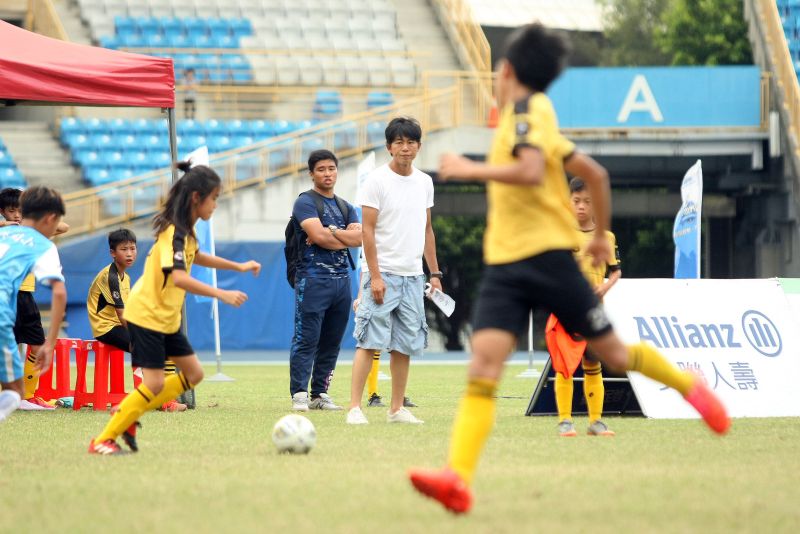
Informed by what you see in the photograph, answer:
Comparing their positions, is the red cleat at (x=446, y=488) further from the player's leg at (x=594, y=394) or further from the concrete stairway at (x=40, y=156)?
the concrete stairway at (x=40, y=156)

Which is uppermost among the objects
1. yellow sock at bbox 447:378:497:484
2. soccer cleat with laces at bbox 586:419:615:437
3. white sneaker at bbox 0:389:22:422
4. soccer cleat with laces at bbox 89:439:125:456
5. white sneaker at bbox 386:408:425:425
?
yellow sock at bbox 447:378:497:484

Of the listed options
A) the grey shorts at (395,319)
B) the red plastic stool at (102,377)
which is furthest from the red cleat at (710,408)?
the red plastic stool at (102,377)

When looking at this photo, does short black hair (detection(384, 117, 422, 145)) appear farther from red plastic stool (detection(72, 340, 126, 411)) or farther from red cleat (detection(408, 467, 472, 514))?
red cleat (detection(408, 467, 472, 514))

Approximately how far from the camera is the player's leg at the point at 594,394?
26.6 ft

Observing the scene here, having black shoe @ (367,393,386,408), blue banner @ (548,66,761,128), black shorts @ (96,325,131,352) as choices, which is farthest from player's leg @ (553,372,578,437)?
blue banner @ (548,66,761,128)

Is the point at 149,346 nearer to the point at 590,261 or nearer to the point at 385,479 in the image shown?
the point at 385,479

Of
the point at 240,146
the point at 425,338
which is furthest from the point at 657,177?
the point at 425,338

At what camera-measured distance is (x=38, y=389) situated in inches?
441

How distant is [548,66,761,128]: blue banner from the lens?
2394cm

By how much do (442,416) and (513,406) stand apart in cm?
133

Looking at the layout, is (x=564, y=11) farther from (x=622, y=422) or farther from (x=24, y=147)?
(x=622, y=422)

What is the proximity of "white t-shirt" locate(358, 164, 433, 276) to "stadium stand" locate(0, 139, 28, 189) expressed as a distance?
15917mm

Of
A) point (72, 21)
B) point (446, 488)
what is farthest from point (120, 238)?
point (72, 21)

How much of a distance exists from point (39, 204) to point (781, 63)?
67.4ft
